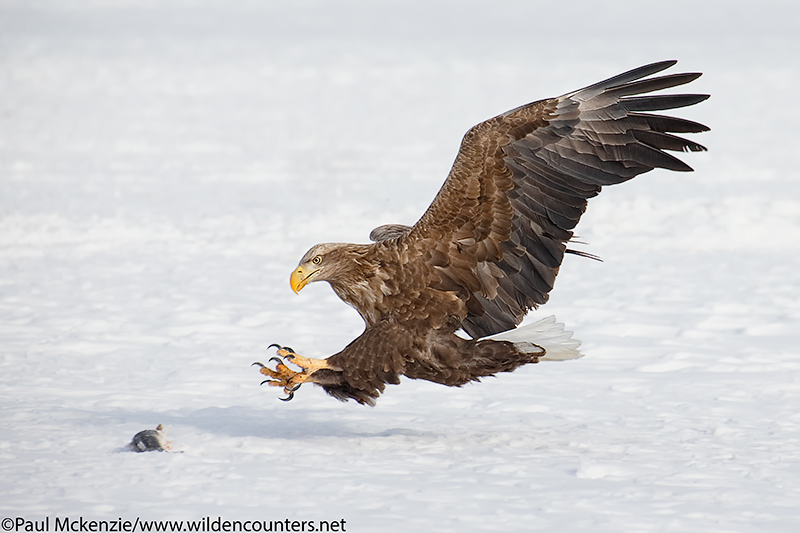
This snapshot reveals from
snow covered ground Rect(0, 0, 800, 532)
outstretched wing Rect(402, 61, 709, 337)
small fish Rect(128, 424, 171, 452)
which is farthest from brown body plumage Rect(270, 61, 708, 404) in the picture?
small fish Rect(128, 424, 171, 452)

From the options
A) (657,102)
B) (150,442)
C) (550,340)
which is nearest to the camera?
(150,442)

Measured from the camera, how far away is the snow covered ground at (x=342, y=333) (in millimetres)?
4207

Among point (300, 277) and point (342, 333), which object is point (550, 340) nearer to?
point (300, 277)

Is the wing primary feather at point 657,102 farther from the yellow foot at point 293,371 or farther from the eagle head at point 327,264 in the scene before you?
the yellow foot at point 293,371

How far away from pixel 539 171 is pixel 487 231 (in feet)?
1.23

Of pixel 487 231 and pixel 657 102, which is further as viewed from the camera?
pixel 487 231

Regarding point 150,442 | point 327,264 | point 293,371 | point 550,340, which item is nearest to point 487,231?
point 550,340

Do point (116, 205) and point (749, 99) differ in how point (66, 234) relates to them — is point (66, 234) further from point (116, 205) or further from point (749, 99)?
point (749, 99)

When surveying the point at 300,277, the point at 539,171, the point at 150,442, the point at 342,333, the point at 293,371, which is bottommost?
the point at 150,442

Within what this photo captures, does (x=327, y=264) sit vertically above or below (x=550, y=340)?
above

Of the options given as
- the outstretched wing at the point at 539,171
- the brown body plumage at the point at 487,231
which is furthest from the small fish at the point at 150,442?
the outstretched wing at the point at 539,171

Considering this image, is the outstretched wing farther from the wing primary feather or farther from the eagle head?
the eagle head

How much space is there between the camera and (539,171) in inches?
195

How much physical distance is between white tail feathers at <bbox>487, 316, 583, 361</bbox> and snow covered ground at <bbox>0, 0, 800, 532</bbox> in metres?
0.43
